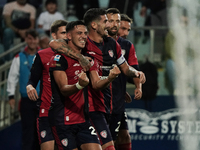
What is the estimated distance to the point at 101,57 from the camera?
15.2ft

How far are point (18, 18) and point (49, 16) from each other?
24.5 inches

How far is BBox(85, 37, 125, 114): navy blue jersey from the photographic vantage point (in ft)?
15.1

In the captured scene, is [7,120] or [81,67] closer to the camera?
[81,67]

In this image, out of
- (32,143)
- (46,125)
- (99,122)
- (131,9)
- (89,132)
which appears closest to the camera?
(89,132)

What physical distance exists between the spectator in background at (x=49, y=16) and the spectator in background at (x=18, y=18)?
0.17 m

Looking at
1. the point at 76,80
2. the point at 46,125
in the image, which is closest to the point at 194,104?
the point at 46,125

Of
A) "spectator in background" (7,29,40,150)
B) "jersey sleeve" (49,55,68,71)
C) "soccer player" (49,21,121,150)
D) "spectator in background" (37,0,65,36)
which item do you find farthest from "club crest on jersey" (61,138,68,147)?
"spectator in background" (37,0,65,36)

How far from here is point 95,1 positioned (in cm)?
873

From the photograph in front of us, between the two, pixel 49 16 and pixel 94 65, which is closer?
pixel 94 65

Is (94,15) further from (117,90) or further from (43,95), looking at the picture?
(43,95)

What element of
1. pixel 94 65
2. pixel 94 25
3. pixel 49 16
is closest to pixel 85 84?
pixel 94 65

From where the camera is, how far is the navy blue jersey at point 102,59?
4.60m

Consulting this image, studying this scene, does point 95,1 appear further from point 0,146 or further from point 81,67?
point 81,67

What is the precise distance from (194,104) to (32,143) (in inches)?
112
